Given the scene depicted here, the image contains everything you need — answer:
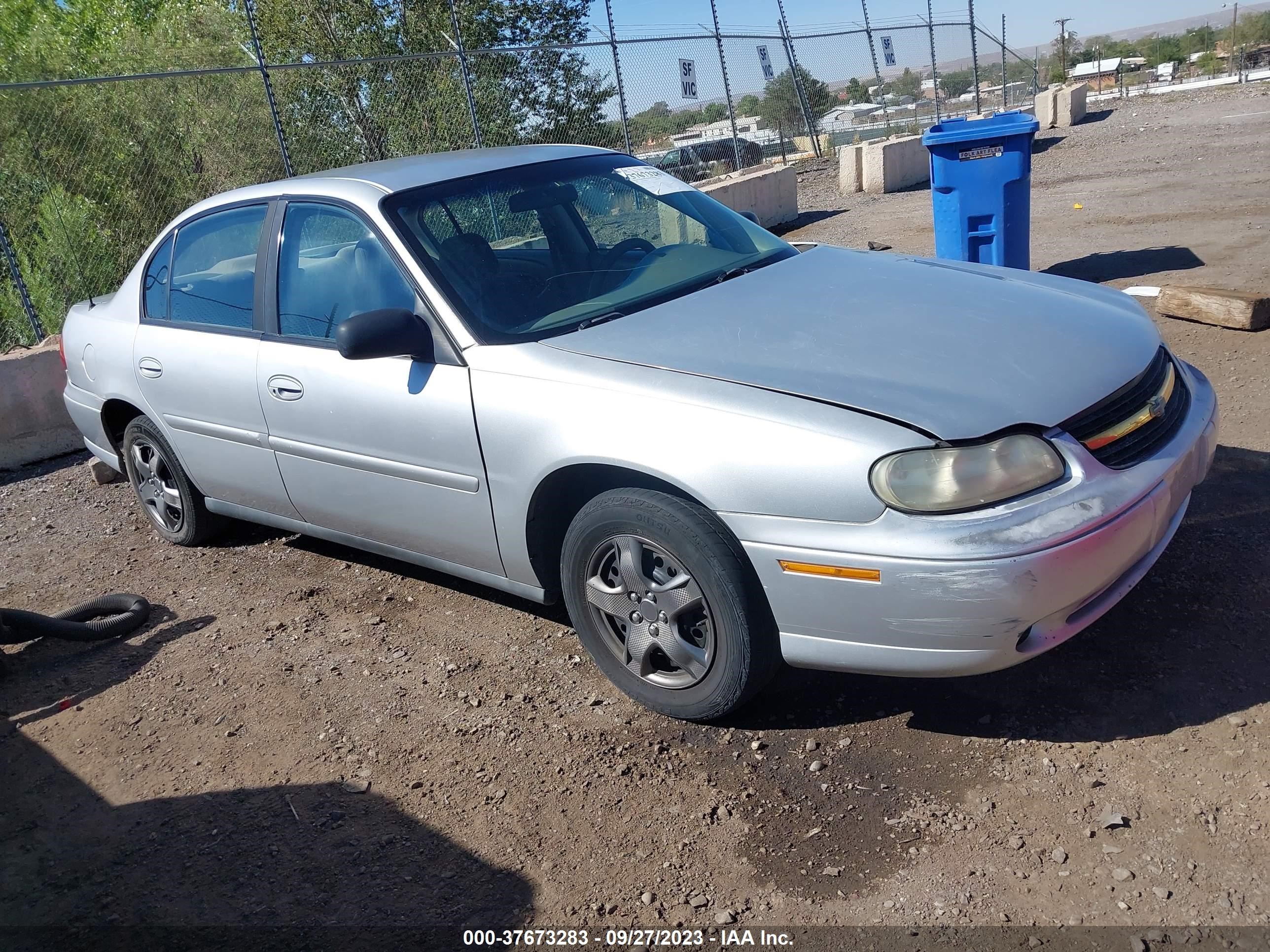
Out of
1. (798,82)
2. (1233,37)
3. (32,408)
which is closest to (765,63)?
(798,82)

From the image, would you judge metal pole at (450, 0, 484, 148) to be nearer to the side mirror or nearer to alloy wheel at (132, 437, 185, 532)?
alloy wheel at (132, 437, 185, 532)

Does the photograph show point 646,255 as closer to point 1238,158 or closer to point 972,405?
point 972,405

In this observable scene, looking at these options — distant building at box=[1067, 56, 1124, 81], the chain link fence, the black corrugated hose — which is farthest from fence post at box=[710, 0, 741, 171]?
distant building at box=[1067, 56, 1124, 81]

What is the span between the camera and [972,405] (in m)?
→ 2.84

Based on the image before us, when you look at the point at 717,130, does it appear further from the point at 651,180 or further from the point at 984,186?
the point at 651,180

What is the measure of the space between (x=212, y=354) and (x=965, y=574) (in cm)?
330

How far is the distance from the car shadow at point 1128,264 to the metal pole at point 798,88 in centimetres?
939

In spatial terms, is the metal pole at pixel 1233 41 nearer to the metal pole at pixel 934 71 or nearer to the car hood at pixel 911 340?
the metal pole at pixel 934 71

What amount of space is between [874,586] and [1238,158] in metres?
12.4

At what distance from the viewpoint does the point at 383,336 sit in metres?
3.52

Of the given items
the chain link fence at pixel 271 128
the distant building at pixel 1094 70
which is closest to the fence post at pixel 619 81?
the chain link fence at pixel 271 128

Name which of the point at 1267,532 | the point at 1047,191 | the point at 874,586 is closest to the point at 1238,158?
the point at 1047,191

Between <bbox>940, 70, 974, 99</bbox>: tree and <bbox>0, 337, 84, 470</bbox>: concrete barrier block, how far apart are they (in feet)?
59.7

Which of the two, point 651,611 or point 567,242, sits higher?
point 567,242
